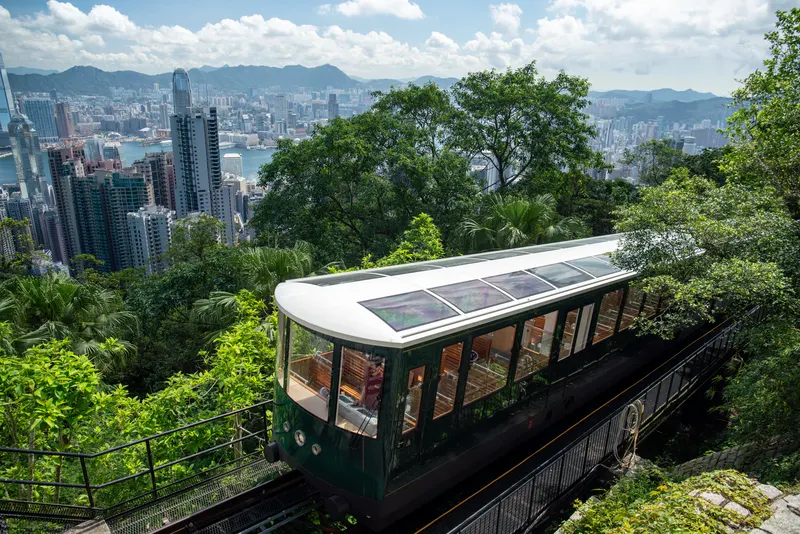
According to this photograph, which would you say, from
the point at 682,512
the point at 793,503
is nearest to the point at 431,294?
the point at 682,512

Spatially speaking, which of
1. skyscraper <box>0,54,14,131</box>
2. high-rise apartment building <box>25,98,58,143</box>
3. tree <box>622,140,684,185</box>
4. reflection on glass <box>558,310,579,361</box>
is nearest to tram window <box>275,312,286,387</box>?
reflection on glass <box>558,310,579,361</box>

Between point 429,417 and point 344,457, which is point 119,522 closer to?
point 344,457

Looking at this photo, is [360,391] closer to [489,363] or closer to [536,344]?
[489,363]

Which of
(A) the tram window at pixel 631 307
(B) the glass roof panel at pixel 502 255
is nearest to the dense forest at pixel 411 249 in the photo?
(A) the tram window at pixel 631 307

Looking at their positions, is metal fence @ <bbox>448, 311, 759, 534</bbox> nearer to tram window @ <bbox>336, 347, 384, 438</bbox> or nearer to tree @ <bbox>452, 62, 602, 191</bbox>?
tram window @ <bbox>336, 347, 384, 438</bbox>

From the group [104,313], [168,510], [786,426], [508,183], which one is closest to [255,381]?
[168,510]

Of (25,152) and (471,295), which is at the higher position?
(471,295)

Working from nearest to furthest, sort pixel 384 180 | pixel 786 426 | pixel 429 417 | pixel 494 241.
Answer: pixel 429 417, pixel 786 426, pixel 494 241, pixel 384 180
